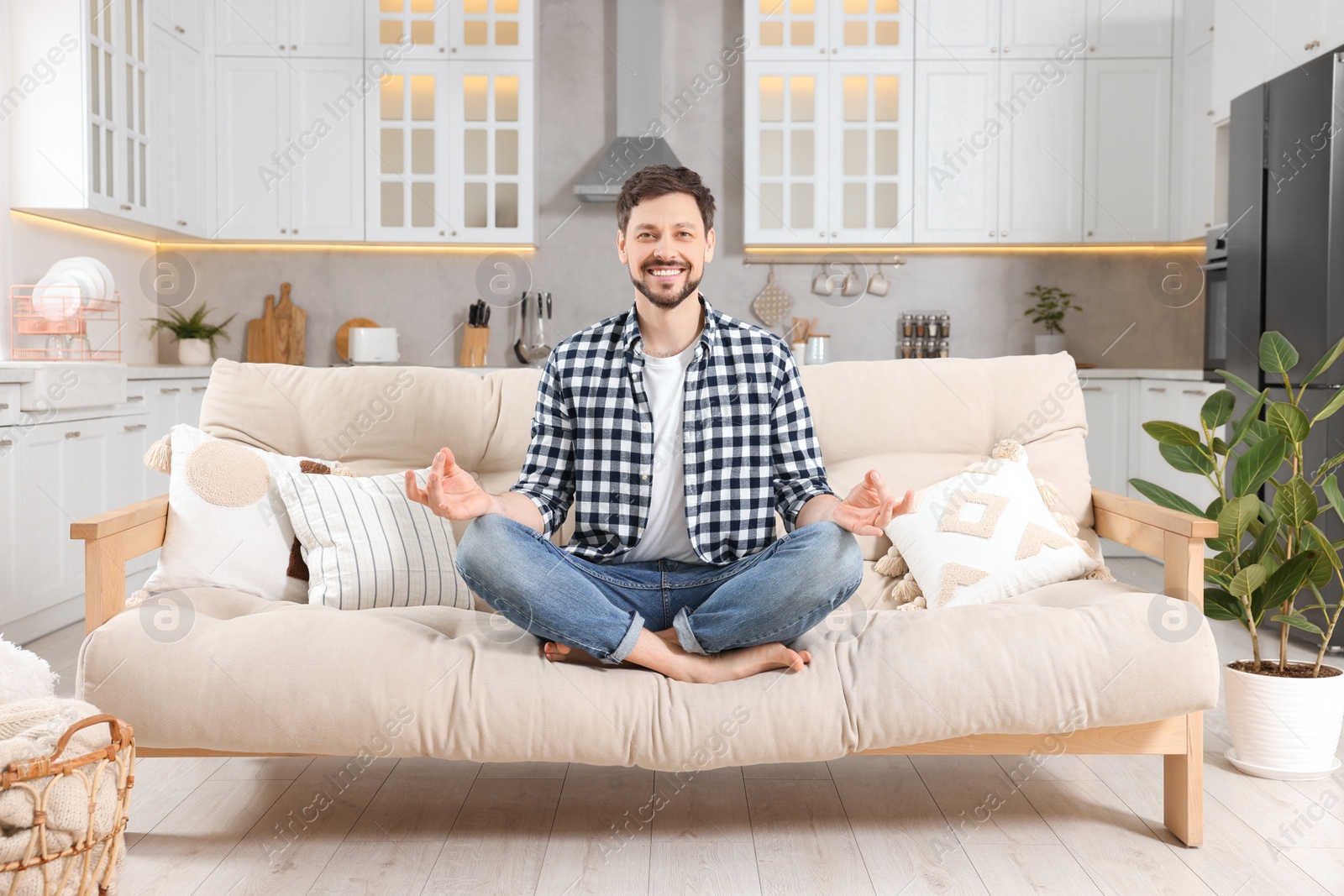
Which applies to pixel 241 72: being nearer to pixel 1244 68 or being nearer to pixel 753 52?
pixel 753 52

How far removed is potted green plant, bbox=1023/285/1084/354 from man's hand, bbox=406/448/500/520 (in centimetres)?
395

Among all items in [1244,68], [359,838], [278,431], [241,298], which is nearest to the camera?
[359,838]

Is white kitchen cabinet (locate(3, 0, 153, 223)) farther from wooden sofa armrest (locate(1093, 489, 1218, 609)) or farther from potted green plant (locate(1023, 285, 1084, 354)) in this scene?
potted green plant (locate(1023, 285, 1084, 354))

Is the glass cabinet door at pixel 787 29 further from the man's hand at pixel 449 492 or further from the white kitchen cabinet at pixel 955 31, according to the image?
the man's hand at pixel 449 492

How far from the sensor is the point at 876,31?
4.74 meters

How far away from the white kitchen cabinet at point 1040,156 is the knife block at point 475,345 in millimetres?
2510

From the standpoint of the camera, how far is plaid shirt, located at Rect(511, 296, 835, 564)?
1.96 m

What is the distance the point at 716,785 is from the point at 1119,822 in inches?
30.5

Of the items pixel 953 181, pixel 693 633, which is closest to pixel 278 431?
pixel 693 633

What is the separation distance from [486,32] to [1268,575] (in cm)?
399

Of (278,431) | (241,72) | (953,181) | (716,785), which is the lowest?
(716,785)

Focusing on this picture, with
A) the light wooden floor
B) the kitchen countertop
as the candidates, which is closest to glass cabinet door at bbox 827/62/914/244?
the kitchen countertop

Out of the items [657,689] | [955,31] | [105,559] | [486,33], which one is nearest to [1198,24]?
[955,31]

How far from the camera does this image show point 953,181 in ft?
15.8
